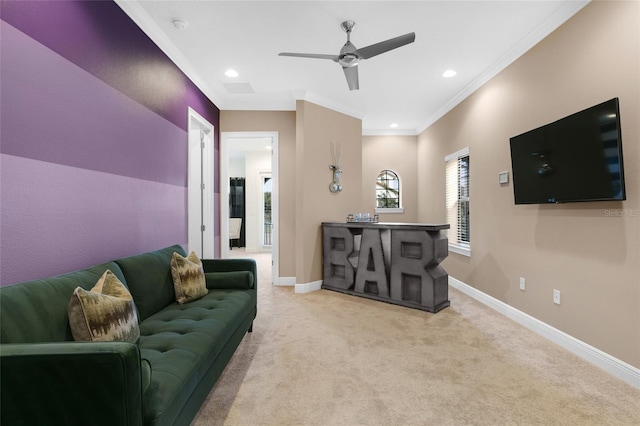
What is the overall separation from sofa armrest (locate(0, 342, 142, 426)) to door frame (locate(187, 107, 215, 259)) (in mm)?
3159

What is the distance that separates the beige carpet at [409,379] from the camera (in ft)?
5.90

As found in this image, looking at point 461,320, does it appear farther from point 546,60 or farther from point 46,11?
point 46,11

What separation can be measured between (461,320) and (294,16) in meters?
3.45

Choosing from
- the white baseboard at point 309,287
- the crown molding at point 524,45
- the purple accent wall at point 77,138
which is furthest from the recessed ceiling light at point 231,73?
the crown molding at point 524,45

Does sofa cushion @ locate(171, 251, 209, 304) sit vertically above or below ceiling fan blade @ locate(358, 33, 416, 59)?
below

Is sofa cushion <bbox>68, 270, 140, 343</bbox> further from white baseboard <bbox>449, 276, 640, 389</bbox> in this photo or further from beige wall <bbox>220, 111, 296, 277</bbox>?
beige wall <bbox>220, 111, 296, 277</bbox>

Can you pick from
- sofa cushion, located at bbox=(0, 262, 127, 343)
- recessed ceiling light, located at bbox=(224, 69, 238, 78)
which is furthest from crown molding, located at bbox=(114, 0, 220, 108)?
sofa cushion, located at bbox=(0, 262, 127, 343)

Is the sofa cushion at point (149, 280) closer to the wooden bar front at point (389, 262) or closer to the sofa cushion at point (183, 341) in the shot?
the sofa cushion at point (183, 341)

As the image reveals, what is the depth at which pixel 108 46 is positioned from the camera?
2283 mm

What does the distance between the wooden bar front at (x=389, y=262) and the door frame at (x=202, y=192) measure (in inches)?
66.3

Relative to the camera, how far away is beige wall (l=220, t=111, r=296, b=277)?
16.3ft

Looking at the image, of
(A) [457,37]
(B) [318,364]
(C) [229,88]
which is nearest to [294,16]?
(A) [457,37]

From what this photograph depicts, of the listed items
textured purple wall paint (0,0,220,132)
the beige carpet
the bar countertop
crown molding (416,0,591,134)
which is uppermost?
crown molding (416,0,591,134)

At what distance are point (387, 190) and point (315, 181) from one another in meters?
2.56
